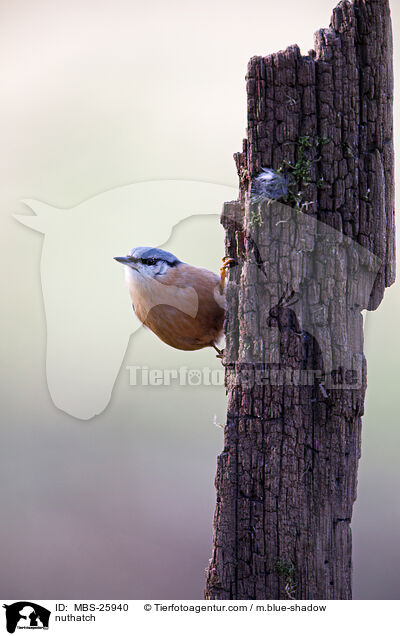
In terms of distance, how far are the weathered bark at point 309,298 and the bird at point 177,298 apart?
1.57 ft

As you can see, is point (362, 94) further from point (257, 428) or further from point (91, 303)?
point (91, 303)

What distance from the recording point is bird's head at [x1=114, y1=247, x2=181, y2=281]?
1938mm

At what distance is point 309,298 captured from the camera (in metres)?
1.50

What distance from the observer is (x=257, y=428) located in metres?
1.52
